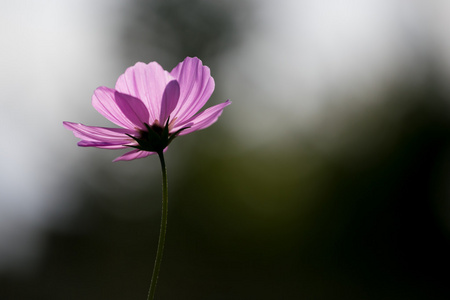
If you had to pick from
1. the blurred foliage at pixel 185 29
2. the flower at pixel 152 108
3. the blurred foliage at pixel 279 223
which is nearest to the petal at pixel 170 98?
the flower at pixel 152 108

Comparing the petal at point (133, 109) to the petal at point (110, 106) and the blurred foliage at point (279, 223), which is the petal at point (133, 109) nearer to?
the petal at point (110, 106)

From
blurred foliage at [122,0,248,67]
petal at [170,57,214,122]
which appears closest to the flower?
petal at [170,57,214,122]

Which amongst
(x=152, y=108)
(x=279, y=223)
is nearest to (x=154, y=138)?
(x=152, y=108)

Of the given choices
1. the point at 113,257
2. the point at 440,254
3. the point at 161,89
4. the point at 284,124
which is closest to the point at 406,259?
the point at 440,254

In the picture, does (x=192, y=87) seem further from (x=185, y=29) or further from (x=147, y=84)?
(x=185, y=29)

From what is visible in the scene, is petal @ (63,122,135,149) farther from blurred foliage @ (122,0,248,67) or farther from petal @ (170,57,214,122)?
blurred foliage @ (122,0,248,67)
